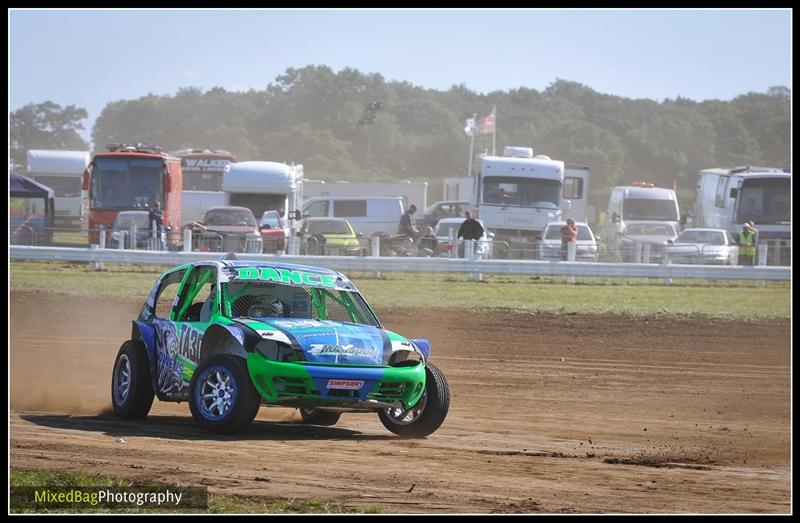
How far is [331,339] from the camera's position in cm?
996

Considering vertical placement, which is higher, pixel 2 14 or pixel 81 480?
pixel 2 14

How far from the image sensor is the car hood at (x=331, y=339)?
985 cm

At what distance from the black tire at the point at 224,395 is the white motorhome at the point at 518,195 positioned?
25769mm

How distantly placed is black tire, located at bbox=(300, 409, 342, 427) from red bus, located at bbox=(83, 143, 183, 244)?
25.6 metres

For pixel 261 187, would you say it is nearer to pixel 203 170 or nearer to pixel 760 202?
pixel 203 170

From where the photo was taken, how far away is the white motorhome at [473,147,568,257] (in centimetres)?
3553

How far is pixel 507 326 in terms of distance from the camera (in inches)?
789

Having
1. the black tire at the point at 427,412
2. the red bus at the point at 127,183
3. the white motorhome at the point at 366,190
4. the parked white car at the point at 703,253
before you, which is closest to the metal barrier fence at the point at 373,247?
the parked white car at the point at 703,253

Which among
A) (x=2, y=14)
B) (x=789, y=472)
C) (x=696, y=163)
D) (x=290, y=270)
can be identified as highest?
(x=696, y=163)

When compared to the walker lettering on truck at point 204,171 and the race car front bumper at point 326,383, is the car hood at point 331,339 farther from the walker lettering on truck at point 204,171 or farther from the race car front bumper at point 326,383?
the walker lettering on truck at point 204,171

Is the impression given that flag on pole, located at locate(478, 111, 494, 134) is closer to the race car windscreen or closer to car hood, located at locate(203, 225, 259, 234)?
car hood, located at locate(203, 225, 259, 234)

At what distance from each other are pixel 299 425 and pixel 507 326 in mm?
9077
